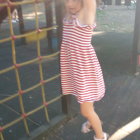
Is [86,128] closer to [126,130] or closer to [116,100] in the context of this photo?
[126,130]

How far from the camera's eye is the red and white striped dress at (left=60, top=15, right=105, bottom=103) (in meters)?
1.74

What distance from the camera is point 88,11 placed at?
A: 5.42ft

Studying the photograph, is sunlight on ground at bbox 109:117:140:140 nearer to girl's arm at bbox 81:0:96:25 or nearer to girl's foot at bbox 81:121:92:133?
girl's foot at bbox 81:121:92:133

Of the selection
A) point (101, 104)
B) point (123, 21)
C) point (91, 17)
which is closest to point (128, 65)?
point (101, 104)

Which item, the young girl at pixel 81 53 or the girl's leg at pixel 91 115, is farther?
the girl's leg at pixel 91 115

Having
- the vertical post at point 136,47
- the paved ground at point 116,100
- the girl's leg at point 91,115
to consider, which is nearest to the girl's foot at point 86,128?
the paved ground at point 116,100

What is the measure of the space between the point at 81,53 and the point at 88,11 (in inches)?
10.9

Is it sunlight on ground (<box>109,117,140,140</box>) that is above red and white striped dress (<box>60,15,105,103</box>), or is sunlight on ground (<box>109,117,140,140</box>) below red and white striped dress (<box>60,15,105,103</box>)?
below

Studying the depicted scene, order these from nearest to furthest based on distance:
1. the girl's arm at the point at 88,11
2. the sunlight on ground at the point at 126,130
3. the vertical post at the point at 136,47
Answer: the girl's arm at the point at 88,11 < the sunlight on ground at the point at 126,130 < the vertical post at the point at 136,47

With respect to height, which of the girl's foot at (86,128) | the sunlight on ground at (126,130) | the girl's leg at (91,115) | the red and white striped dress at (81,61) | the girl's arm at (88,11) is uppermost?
the girl's arm at (88,11)

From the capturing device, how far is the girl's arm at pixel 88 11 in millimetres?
1636

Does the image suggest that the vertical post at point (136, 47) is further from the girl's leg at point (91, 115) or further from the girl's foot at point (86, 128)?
the girl's leg at point (91, 115)

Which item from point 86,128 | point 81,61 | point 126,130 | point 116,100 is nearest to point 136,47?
point 116,100

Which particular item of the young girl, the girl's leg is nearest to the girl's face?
the young girl
